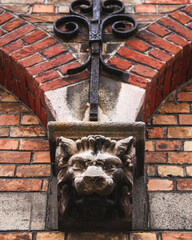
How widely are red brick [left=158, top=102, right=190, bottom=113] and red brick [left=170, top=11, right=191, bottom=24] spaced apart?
0.62 metres

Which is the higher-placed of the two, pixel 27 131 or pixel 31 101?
pixel 31 101

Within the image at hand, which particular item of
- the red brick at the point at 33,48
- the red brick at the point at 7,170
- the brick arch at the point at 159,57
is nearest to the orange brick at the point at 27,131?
the red brick at the point at 7,170

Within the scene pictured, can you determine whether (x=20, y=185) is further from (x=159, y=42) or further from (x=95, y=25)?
(x=159, y=42)

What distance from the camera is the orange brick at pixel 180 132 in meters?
2.96

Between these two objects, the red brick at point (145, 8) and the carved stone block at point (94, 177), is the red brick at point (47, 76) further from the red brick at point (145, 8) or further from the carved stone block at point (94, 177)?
the red brick at point (145, 8)

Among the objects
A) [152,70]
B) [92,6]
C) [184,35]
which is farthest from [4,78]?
[184,35]

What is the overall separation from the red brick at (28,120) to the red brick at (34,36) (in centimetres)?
52

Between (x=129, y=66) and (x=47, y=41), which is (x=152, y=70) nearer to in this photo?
(x=129, y=66)

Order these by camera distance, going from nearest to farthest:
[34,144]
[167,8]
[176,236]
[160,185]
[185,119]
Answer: [176,236] → [160,185] → [34,144] → [185,119] → [167,8]

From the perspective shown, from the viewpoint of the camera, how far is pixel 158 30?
131 inches

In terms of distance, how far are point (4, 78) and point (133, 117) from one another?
110 cm

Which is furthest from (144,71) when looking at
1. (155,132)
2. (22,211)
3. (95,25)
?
(22,211)

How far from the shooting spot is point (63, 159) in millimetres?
2414

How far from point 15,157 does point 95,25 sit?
3.41 ft
